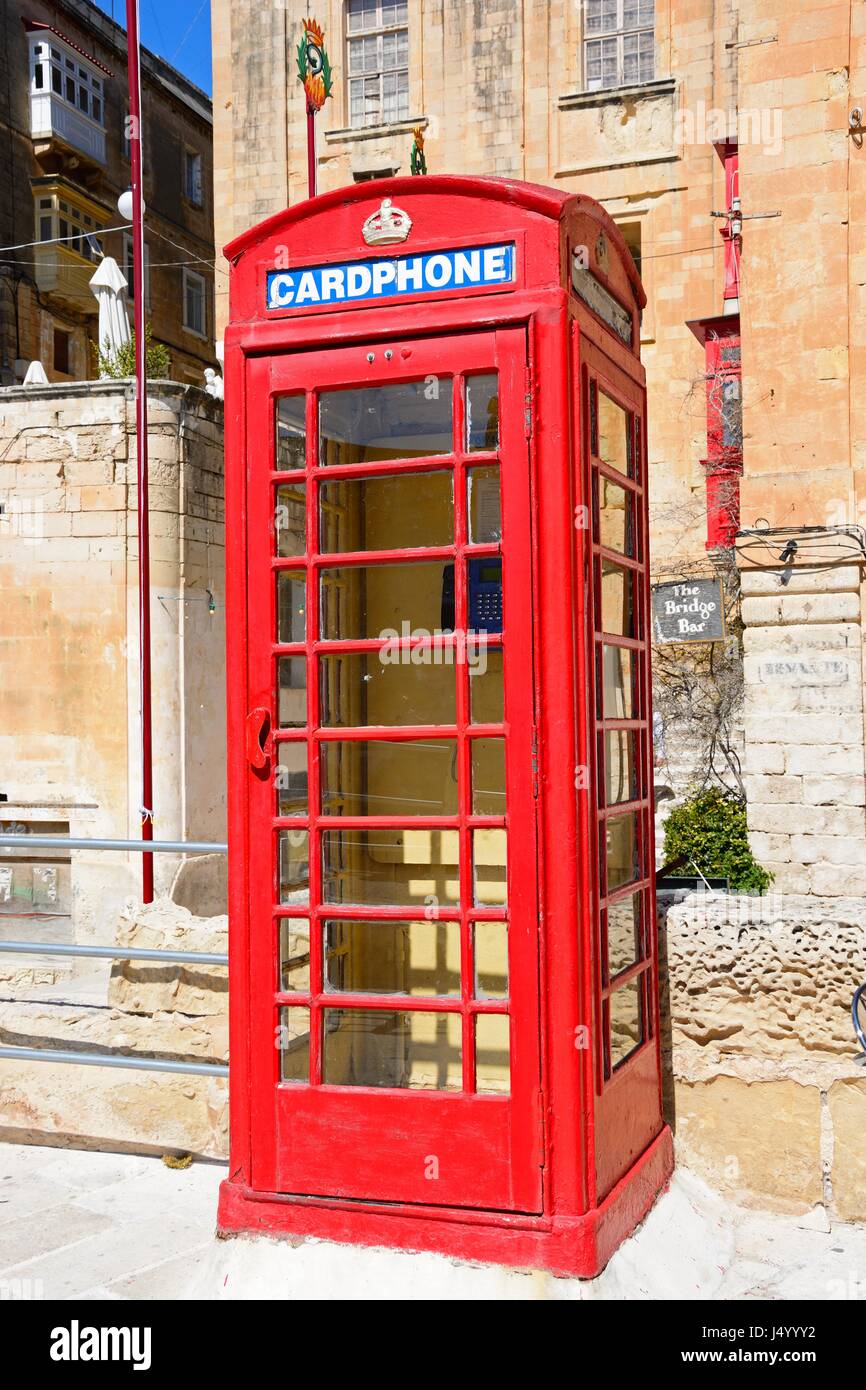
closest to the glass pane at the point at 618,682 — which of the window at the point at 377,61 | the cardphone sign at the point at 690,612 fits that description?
the cardphone sign at the point at 690,612

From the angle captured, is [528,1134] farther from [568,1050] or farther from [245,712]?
[245,712]

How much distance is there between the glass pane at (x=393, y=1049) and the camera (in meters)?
3.72

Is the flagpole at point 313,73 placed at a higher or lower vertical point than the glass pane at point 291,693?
higher

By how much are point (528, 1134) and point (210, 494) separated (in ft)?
35.8

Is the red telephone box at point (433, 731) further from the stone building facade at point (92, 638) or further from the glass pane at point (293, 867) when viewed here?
the stone building facade at point (92, 638)

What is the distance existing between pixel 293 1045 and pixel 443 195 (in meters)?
2.47

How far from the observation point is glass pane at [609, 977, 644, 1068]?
377cm

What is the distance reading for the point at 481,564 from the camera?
3523mm

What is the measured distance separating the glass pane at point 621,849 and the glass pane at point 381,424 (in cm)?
124

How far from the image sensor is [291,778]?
372 centimetres

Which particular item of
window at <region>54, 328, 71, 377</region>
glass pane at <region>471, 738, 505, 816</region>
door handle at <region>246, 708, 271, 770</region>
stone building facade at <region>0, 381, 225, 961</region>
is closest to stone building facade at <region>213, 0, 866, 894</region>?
stone building facade at <region>0, 381, 225, 961</region>

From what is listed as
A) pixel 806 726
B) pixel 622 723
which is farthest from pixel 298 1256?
pixel 806 726

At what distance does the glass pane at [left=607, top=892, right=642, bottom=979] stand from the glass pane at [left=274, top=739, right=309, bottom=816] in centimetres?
97

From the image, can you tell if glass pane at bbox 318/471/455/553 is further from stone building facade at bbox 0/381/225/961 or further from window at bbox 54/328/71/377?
window at bbox 54/328/71/377
